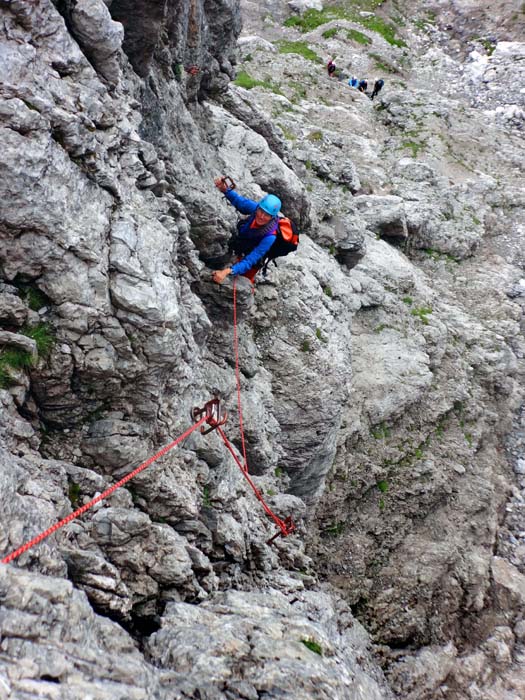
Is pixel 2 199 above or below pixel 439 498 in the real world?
above

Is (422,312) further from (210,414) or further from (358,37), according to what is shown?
(358,37)

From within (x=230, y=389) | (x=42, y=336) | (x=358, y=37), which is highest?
(x=358, y=37)

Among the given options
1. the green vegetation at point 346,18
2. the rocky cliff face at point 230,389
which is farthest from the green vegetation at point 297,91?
the green vegetation at point 346,18

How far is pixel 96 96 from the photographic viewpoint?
7.69 metres

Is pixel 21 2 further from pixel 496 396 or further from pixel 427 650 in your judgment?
pixel 496 396

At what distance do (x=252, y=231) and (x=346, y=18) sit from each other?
42.8 metres

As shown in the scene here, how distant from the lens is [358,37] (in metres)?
41.2

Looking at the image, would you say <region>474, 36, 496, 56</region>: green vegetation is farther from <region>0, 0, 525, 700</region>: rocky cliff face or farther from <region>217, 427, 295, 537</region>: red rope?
<region>217, 427, 295, 537</region>: red rope

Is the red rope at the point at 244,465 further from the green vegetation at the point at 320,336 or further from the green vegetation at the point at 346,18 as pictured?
the green vegetation at the point at 346,18

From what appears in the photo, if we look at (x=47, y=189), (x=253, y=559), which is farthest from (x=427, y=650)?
(x=47, y=189)

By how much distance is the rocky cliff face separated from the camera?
606cm

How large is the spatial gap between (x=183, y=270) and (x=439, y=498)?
12100 mm

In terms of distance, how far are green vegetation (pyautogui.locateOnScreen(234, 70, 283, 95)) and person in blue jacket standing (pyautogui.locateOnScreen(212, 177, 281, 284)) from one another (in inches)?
653

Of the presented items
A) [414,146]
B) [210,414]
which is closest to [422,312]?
[210,414]
